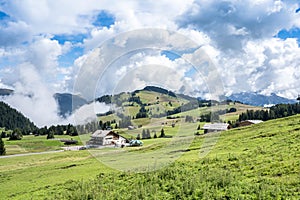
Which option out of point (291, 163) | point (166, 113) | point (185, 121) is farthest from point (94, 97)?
point (291, 163)

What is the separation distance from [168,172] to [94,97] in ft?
32.6

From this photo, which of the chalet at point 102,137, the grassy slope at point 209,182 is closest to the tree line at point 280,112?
the grassy slope at point 209,182

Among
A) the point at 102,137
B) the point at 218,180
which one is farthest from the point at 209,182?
the point at 102,137

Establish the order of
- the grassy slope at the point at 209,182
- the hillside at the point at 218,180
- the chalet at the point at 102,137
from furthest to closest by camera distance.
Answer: the chalet at the point at 102,137, the grassy slope at the point at 209,182, the hillside at the point at 218,180

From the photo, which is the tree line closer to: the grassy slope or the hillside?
the grassy slope

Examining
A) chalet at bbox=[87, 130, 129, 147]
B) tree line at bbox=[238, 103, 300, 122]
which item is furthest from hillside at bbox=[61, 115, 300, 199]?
tree line at bbox=[238, 103, 300, 122]

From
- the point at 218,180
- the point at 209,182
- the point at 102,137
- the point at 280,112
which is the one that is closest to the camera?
the point at 218,180

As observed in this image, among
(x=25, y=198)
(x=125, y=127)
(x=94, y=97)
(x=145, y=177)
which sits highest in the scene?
(x=94, y=97)

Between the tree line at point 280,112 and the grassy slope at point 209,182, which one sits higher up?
the tree line at point 280,112

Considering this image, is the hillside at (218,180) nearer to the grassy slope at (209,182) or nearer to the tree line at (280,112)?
the grassy slope at (209,182)

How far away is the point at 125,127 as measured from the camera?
19250mm

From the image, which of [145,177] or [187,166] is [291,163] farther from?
[145,177]

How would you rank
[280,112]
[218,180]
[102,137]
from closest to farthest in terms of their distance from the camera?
[218,180]
[102,137]
[280,112]

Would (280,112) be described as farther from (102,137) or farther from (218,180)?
(218,180)
